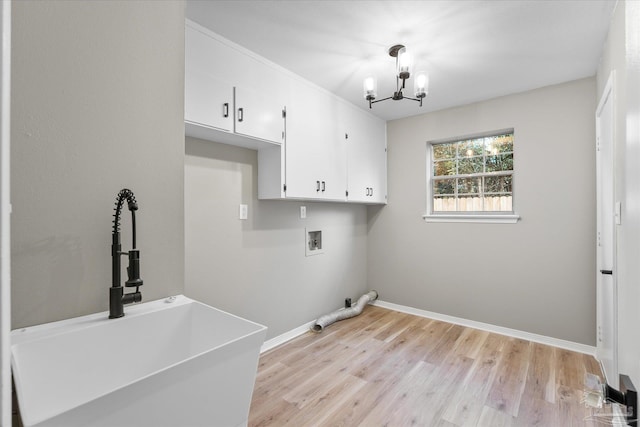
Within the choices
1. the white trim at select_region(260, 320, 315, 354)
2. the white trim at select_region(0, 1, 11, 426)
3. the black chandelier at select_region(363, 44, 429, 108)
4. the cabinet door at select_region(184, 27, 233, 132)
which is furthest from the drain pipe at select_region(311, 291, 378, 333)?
the white trim at select_region(0, 1, 11, 426)

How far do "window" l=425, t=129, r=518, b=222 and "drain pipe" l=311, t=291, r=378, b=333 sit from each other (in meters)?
1.26

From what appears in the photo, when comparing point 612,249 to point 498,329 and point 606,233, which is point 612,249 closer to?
point 606,233

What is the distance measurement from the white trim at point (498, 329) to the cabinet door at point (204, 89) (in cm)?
296

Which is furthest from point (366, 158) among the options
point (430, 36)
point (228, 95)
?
point (228, 95)

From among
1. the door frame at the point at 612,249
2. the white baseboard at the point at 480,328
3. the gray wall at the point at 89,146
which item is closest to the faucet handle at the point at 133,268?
the gray wall at the point at 89,146

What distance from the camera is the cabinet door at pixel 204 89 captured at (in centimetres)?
190

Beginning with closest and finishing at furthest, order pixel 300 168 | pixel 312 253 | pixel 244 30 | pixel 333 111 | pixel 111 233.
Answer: pixel 111 233, pixel 244 30, pixel 300 168, pixel 333 111, pixel 312 253

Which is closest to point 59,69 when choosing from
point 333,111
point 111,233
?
point 111,233

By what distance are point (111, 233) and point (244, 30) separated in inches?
63.1

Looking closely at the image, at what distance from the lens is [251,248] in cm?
268

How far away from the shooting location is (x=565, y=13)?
185 cm

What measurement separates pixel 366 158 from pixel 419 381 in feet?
7.64

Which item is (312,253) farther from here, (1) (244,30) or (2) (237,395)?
(2) (237,395)

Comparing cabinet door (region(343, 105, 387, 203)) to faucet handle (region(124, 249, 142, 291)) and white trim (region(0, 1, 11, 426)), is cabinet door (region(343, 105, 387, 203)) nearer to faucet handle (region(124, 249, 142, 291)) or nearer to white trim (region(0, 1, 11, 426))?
faucet handle (region(124, 249, 142, 291))
